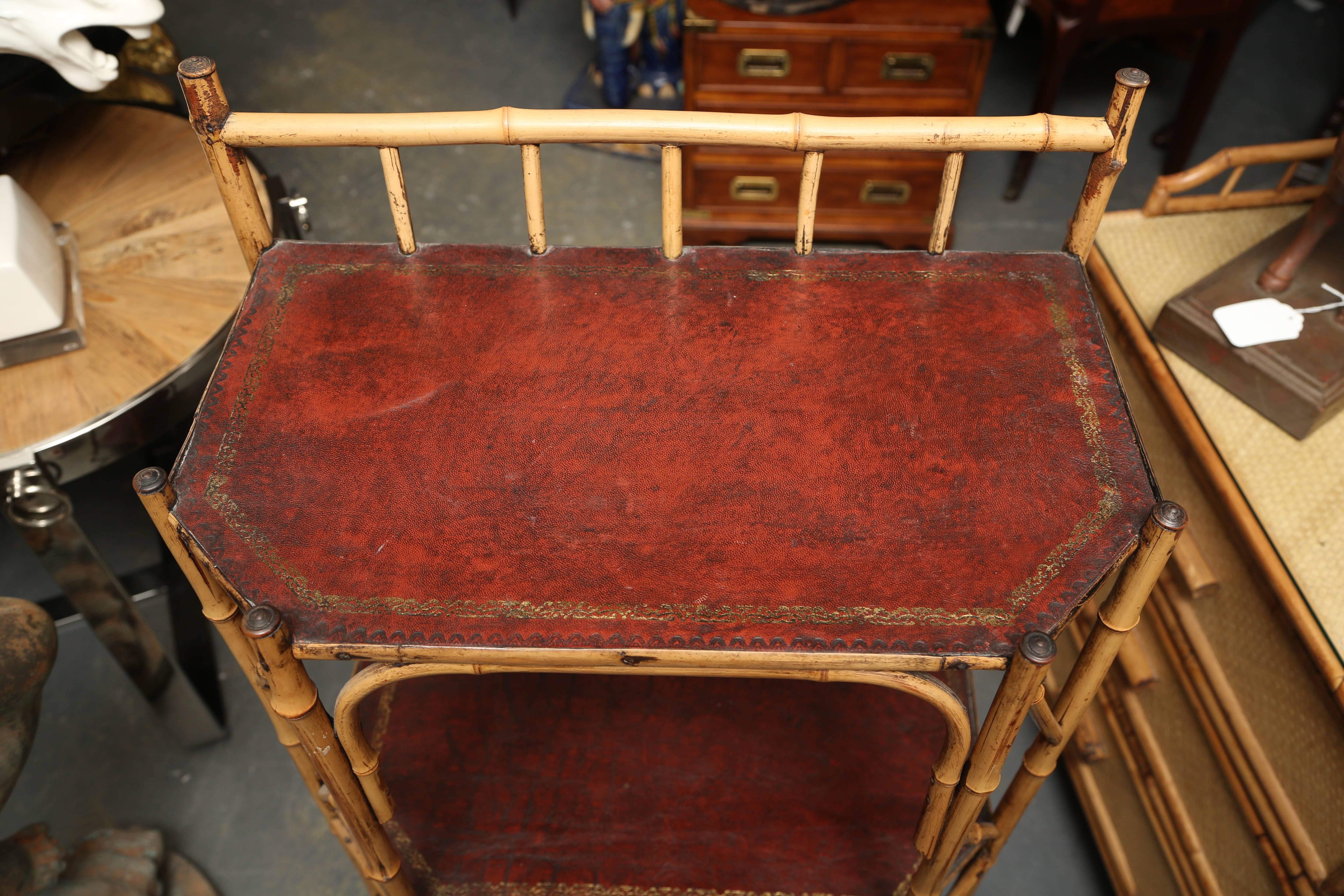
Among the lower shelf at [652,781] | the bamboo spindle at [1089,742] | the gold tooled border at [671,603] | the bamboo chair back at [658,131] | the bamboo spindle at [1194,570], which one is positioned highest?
the bamboo chair back at [658,131]

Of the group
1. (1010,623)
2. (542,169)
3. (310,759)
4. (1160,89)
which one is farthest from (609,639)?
(1160,89)

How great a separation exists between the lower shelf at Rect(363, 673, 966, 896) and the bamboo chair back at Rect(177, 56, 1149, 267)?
33.3 inches

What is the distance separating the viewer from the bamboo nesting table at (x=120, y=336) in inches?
65.7

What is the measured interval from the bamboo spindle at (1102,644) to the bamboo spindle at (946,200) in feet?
1.72

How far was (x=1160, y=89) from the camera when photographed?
3.46m

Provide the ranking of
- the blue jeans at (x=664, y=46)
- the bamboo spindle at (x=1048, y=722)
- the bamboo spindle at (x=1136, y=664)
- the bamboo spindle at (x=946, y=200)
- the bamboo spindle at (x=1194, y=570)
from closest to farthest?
the bamboo spindle at (x=1048, y=722)
the bamboo spindle at (x=946, y=200)
the bamboo spindle at (x=1194, y=570)
the bamboo spindle at (x=1136, y=664)
the blue jeans at (x=664, y=46)

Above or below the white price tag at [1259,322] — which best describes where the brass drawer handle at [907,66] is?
above

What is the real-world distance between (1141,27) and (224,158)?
2422 millimetres

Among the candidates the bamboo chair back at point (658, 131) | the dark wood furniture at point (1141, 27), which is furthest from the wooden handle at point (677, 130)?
the dark wood furniture at point (1141, 27)

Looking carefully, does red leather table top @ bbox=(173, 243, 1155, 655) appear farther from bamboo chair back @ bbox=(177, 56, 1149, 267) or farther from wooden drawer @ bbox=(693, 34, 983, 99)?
wooden drawer @ bbox=(693, 34, 983, 99)

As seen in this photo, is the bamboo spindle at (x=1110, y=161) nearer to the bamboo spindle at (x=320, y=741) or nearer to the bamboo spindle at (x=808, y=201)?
the bamboo spindle at (x=808, y=201)

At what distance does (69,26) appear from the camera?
5.21ft

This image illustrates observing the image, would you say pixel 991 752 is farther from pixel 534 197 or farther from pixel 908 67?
pixel 908 67

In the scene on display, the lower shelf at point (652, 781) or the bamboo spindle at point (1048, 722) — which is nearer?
the bamboo spindle at point (1048, 722)
